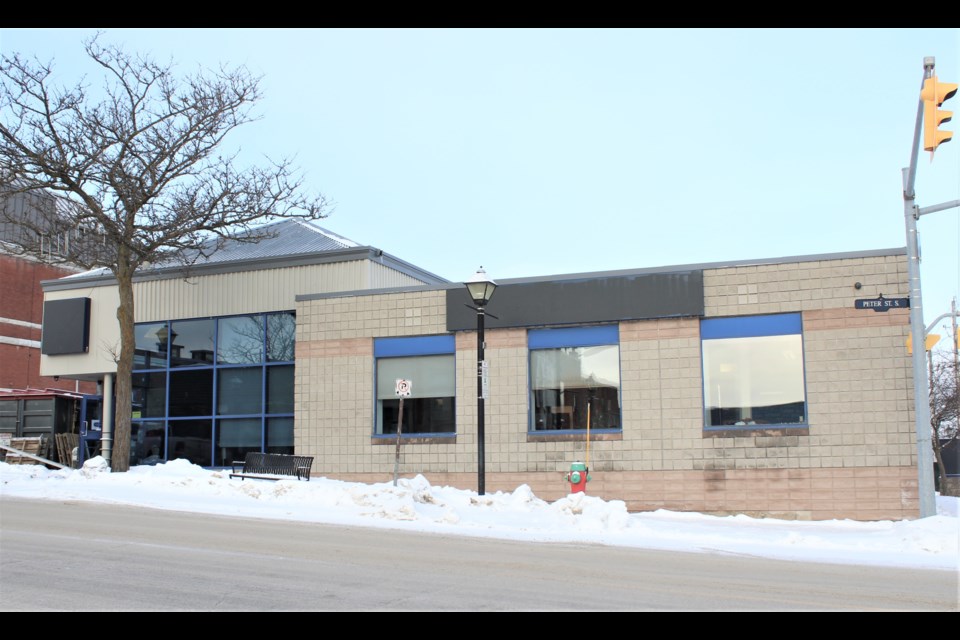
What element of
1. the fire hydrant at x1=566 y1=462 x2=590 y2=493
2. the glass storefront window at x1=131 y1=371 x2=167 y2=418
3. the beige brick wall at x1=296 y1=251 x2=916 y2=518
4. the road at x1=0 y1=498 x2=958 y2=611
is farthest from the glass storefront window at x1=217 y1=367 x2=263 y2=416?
the road at x1=0 y1=498 x2=958 y2=611

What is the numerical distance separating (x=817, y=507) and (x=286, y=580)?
41.7 feet

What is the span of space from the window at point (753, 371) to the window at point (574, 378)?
2021mm

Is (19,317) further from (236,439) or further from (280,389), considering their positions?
(280,389)

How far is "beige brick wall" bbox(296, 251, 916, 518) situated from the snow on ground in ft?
2.59

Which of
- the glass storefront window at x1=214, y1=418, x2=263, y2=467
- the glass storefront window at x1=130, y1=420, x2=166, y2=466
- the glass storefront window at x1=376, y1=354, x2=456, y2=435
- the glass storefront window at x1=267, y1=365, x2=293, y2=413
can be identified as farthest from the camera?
the glass storefront window at x1=130, y1=420, x2=166, y2=466

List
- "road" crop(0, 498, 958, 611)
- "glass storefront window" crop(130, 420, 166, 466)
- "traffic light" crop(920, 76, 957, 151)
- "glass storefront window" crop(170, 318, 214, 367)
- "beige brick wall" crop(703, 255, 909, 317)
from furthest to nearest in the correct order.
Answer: "glass storefront window" crop(130, 420, 166, 466)
"glass storefront window" crop(170, 318, 214, 367)
"beige brick wall" crop(703, 255, 909, 317)
"traffic light" crop(920, 76, 957, 151)
"road" crop(0, 498, 958, 611)

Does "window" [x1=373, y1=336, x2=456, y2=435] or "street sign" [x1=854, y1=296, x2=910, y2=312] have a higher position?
"street sign" [x1=854, y1=296, x2=910, y2=312]

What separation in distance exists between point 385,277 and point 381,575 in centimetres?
1601

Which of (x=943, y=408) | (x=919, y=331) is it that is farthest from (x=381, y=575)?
(x=943, y=408)

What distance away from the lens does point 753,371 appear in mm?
19609

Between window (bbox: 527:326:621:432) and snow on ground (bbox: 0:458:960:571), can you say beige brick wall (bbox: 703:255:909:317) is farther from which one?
snow on ground (bbox: 0:458:960:571)

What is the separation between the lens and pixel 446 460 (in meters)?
21.5

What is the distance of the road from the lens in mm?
8484
